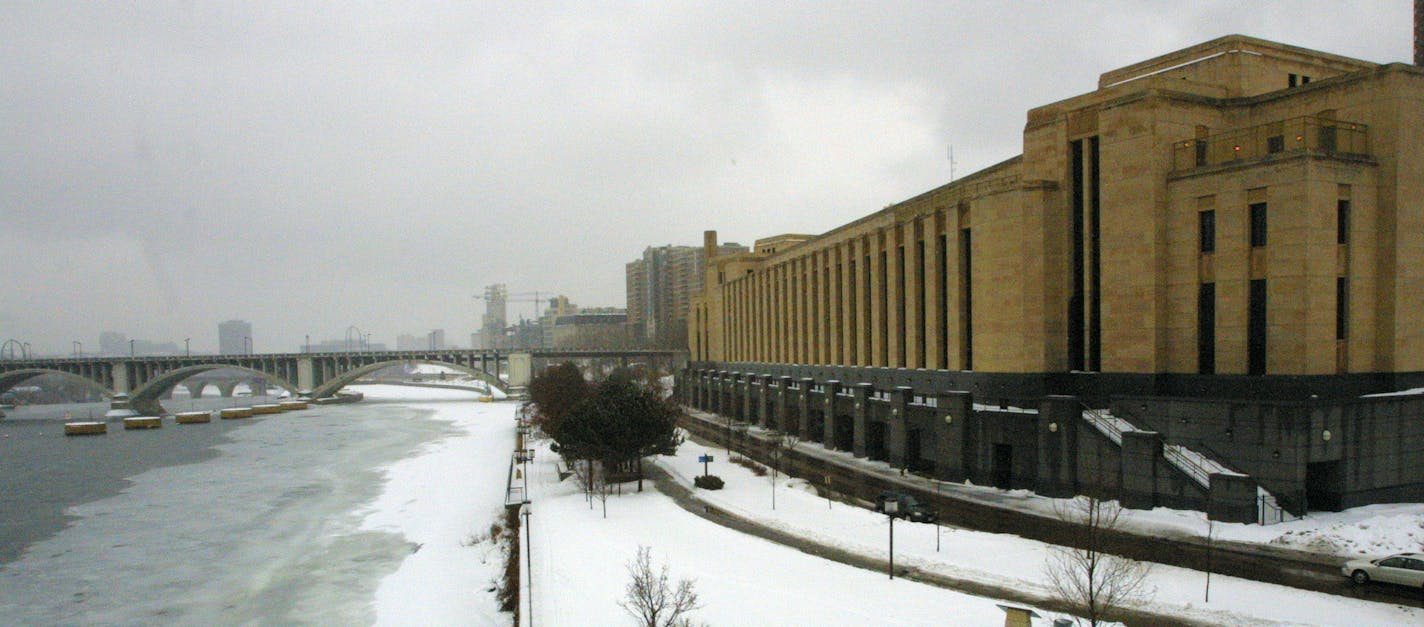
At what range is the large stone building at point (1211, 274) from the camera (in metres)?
29.5

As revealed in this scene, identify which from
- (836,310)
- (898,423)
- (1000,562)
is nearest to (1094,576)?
(1000,562)

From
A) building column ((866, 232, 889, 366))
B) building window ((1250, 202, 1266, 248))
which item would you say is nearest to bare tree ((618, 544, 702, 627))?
building window ((1250, 202, 1266, 248))

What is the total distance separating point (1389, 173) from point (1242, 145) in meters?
5.21

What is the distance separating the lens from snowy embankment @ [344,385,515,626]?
27031mm

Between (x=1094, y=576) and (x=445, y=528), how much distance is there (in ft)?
99.3

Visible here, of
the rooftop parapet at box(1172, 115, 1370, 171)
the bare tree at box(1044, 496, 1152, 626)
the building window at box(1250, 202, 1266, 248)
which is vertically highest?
the rooftop parapet at box(1172, 115, 1370, 171)

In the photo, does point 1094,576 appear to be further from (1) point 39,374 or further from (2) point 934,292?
(1) point 39,374

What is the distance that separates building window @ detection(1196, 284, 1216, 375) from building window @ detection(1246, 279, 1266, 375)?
1352 millimetres

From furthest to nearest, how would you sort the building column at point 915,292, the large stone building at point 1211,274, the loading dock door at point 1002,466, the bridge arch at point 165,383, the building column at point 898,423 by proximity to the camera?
the bridge arch at point 165,383 < the building column at point 915,292 < the building column at point 898,423 < the loading dock door at point 1002,466 < the large stone building at point 1211,274

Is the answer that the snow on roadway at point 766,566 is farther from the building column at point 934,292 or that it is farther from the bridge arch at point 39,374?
the bridge arch at point 39,374

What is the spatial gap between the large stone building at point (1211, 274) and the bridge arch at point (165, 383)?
13515 centimetres

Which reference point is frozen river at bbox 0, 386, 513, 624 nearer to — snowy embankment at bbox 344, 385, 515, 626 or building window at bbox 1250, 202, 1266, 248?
snowy embankment at bbox 344, 385, 515, 626

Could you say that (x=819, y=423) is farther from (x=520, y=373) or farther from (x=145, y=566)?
(x=520, y=373)

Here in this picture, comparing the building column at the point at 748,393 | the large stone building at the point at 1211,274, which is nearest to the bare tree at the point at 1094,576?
the large stone building at the point at 1211,274
